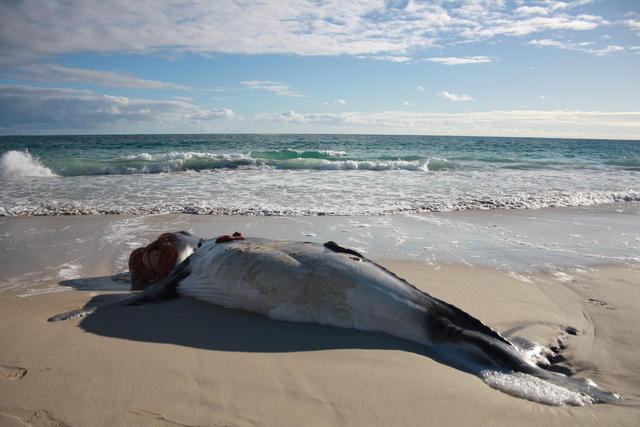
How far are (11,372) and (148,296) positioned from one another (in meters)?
1.48

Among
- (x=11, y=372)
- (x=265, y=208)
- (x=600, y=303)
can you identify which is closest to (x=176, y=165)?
(x=265, y=208)

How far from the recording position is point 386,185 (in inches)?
580

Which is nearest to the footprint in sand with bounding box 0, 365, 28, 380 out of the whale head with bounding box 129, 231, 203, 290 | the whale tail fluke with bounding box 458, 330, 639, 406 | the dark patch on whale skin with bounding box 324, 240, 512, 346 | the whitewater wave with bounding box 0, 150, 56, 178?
the whale head with bounding box 129, 231, 203, 290

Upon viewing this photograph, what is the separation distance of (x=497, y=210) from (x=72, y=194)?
448 inches

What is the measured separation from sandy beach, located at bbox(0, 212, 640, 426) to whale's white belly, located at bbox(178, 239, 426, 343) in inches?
4.2

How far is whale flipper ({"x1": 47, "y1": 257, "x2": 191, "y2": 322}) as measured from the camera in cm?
362

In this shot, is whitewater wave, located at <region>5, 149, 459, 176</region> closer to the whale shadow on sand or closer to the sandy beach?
the sandy beach

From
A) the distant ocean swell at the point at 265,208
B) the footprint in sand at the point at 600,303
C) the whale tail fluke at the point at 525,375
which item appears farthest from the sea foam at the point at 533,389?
the distant ocean swell at the point at 265,208

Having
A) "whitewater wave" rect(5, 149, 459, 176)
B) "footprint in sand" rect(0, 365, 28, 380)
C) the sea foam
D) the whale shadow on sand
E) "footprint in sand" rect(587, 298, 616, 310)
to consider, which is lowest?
"footprint in sand" rect(587, 298, 616, 310)

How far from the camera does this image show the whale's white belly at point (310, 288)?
3.16 meters

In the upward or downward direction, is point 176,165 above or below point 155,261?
above

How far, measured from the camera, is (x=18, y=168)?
18594 millimetres

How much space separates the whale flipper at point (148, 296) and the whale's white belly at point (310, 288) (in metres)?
0.21

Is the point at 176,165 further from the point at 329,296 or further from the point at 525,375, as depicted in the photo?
the point at 525,375
